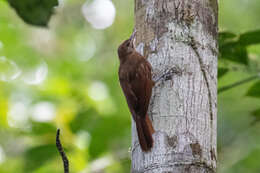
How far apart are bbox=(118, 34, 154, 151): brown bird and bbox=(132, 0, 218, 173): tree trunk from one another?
0.06m

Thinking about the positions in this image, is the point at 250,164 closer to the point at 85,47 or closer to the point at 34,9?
the point at 34,9

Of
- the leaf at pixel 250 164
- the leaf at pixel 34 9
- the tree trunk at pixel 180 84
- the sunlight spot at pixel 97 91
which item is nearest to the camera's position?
the tree trunk at pixel 180 84

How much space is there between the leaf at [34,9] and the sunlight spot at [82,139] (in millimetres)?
2014

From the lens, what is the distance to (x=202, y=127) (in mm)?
2443

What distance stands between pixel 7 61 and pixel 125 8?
2.44 metres

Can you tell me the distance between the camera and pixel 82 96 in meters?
5.81

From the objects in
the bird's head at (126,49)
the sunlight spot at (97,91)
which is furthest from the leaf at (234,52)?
the sunlight spot at (97,91)

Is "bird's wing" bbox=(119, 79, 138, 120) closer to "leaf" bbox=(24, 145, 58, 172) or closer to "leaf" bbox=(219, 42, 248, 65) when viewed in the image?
"leaf" bbox=(219, 42, 248, 65)

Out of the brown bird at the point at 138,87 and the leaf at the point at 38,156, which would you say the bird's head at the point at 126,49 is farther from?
the leaf at the point at 38,156

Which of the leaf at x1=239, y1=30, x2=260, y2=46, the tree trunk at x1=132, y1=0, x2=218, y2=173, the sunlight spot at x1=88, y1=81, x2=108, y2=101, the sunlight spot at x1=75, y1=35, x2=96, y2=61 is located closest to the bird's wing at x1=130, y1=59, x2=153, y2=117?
the tree trunk at x1=132, y1=0, x2=218, y2=173

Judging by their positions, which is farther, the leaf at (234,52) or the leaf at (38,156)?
the leaf at (38,156)

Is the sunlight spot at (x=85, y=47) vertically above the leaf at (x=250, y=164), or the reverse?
the leaf at (x=250, y=164)

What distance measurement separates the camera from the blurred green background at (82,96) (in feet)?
14.9

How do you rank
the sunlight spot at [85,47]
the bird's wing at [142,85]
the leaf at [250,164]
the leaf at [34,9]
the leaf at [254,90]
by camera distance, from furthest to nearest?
the sunlight spot at [85,47] < the leaf at [250,164] < the leaf at [254,90] < the bird's wing at [142,85] < the leaf at [34,9]
